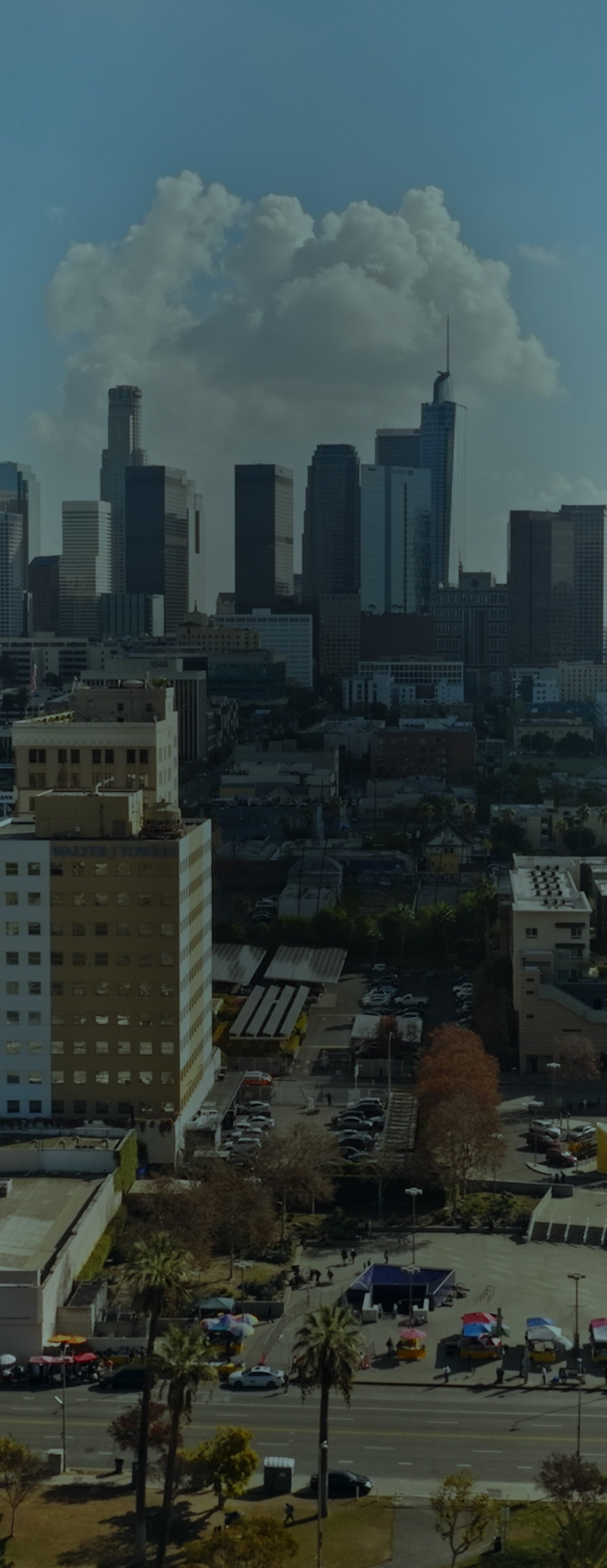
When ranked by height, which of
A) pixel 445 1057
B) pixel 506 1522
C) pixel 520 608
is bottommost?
pixel 506 1522

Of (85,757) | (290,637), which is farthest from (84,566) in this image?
(85,757)

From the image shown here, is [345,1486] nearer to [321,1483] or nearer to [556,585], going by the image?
[321,1483]

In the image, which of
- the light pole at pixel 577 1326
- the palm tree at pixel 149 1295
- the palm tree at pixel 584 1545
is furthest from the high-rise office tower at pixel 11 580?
the palm tree at pixel 584 1545

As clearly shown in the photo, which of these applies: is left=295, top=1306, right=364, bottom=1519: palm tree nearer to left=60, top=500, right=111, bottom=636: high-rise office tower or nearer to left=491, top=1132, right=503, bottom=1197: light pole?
left=491, top=1132, right=503, bottom=1197: light pole

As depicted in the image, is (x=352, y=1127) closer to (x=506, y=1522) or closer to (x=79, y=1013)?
(x=79, y=1013)

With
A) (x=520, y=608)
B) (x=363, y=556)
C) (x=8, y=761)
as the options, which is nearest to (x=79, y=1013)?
(x=8, y=761)

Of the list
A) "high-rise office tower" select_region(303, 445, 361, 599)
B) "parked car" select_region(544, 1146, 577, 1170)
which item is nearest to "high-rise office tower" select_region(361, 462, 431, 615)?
"high-rise office tower" select_region(303, 445, 361, 599)
